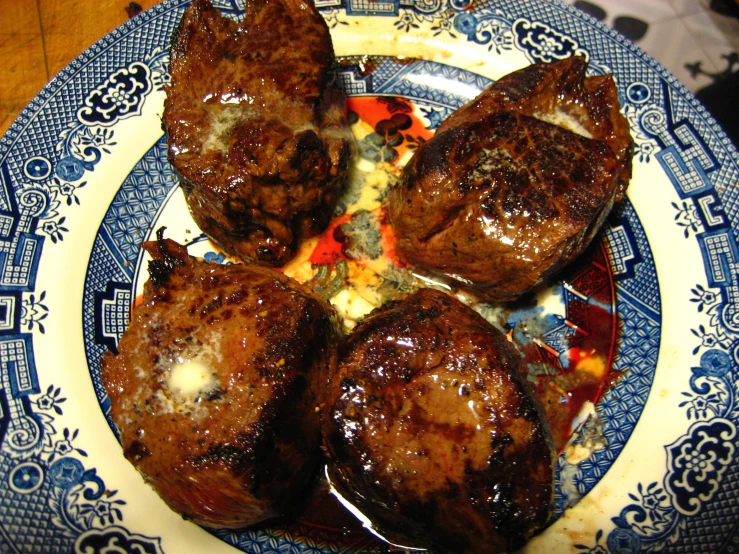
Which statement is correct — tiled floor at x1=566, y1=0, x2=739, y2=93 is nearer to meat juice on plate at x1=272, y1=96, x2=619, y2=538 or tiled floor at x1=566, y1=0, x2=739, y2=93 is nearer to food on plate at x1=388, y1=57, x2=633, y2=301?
food on plate at x1=388, y1=57, x2=633, y2=301

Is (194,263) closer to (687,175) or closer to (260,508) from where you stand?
(260,508)

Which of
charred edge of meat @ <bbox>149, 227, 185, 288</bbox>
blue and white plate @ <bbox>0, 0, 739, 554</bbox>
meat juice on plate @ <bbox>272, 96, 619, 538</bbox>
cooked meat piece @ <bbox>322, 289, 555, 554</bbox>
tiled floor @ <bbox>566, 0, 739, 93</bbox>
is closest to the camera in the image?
cooked meat piece @ <bbox>322, 289, 555, 554</bbox>

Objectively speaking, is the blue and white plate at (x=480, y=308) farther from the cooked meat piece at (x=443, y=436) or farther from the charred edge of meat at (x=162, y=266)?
the charred edge of meat at (x=162, y=266)

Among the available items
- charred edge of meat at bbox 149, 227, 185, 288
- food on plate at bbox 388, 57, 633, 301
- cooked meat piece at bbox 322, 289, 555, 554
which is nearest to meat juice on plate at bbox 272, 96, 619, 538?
food on plate at bbox 388, 57, 633, 301

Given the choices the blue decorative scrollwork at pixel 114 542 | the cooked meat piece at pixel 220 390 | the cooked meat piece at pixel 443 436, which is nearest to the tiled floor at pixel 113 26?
the cooked meat piece at pixel 220 390

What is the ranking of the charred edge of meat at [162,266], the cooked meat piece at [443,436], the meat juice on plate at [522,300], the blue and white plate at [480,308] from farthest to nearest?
the meat juice on plate at [522,300] < the blue and white plate at [480,308] < the charred edge of meat at [162,266] < the cooked meat piece at [443,436]

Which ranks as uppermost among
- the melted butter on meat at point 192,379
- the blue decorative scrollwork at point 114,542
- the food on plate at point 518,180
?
the food on plate at point 518,180
